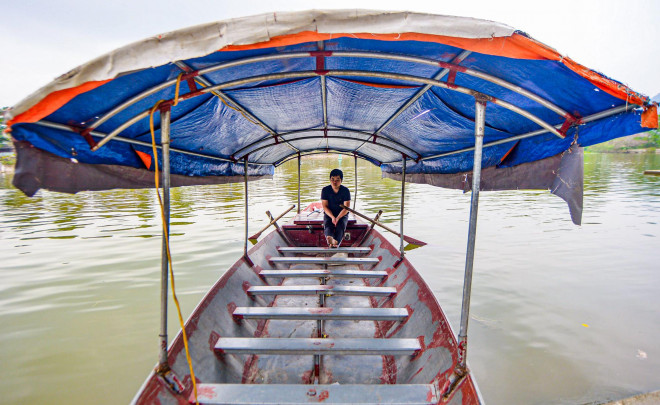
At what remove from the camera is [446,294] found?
19.3 feet

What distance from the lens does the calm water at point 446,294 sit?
3.69 metres

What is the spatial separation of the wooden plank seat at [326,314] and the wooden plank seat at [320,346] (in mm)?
482

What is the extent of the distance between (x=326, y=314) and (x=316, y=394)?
122 cm

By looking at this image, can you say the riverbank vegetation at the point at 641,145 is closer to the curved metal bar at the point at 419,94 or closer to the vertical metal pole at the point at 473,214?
the curved metal bar at the point at 419,94

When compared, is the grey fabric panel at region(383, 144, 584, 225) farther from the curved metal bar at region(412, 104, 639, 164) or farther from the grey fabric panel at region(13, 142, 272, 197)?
the grey fabric panel at region(13, 142, 272, 197)

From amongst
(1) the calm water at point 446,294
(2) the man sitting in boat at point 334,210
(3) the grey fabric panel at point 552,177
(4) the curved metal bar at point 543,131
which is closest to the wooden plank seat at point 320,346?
(1) the calm water at point 446,294

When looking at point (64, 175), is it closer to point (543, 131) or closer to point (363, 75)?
point (363, 75)

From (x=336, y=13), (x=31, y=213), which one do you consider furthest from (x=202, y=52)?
(x=31, y=213)

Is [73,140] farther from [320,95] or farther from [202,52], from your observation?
[320,95]

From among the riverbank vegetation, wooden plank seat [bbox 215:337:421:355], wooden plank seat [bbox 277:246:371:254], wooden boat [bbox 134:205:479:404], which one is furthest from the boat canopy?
the riverbank vegetation

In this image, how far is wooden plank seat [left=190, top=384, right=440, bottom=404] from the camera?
6.96 ft

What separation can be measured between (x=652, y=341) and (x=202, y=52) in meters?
6.60

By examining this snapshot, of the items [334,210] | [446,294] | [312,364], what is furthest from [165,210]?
[446,294]

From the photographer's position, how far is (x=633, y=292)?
5691mm
